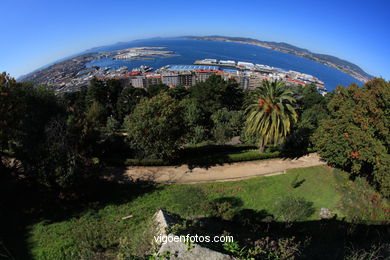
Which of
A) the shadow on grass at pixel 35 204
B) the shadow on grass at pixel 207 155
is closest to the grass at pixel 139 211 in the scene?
the shadow on grass at pixel 35 204

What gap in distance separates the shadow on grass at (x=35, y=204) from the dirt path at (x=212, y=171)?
2.62 m

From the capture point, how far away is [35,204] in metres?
14.5

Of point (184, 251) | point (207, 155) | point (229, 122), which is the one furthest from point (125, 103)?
point (184, 251)

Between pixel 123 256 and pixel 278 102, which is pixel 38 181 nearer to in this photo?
pixel 123 256

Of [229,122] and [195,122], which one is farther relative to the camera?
[229,122]

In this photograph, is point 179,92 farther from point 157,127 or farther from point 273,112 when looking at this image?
point 273,112

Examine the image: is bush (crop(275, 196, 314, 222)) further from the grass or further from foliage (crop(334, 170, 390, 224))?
foliage (crop(334, 170, 390, 224))

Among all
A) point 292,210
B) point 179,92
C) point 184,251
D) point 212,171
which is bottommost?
point 292,210

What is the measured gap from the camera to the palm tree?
20547 millimetres

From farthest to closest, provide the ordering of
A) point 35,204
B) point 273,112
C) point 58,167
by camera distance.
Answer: point 273,112
point 35,204
point 58,167

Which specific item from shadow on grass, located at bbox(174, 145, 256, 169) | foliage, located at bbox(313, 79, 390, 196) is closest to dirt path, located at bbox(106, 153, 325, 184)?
shadow on grass, located at bbox(174, 145, 256, 169)

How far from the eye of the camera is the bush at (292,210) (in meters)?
14.5

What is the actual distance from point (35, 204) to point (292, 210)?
788 inches

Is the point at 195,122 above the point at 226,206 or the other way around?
above
